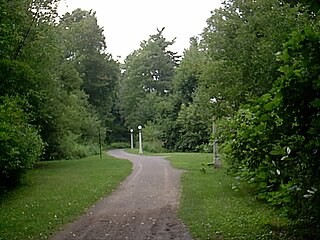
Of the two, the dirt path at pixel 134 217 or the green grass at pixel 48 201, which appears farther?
the green grass at pixel 48 201

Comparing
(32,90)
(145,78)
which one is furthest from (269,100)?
(145,78)

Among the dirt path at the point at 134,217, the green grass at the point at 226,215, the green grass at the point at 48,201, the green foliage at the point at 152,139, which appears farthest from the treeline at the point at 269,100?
the green foliage at the point at 152,139

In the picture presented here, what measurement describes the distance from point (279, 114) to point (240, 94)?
11433 mm

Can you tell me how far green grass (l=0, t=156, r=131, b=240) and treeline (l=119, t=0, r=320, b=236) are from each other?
13.2 ft

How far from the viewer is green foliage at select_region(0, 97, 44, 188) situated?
496 inches

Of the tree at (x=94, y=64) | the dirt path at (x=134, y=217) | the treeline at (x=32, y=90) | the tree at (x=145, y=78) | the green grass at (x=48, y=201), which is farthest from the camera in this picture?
the tree at (x=145, y=78)

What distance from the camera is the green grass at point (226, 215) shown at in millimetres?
8094

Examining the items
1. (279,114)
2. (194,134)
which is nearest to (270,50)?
(279,114)

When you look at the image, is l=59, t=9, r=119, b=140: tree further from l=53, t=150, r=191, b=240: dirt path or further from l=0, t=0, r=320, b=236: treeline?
l=53, t=150, r=191, b=240: dirt path

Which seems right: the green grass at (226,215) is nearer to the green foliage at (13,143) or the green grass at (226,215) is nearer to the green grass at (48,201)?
the green grass at (48,201)

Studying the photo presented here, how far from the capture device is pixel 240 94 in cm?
1482

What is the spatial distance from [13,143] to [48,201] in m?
2.15

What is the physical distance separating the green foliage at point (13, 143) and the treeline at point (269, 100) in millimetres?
6079

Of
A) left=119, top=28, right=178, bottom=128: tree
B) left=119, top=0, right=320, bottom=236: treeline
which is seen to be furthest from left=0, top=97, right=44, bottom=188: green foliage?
left=119, top=28, right=178, bottom=128: tree
